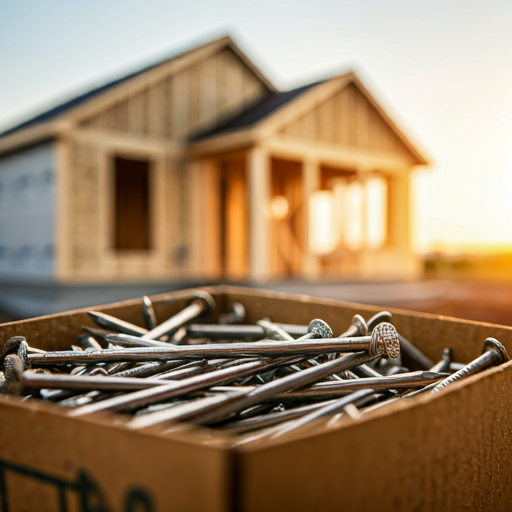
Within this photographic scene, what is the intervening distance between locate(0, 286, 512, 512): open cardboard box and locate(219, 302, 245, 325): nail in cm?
202

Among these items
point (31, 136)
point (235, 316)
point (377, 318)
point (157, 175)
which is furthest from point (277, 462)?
point (157, 175)

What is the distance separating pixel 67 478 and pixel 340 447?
0.65 metres

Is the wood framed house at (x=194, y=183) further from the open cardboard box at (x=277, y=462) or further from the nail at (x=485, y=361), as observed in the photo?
the open cardboard box at (x=277, y=462)

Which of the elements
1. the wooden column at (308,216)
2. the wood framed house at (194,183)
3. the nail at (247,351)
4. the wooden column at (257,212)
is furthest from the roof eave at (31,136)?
the nail at (247,351)

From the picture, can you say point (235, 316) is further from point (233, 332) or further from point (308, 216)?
point (308, 216)

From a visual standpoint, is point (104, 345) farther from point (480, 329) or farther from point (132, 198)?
point (132, 198)

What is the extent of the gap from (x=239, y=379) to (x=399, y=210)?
1165cm

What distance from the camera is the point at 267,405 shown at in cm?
178

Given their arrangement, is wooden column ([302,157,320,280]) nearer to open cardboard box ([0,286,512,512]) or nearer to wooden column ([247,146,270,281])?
wooden column ([247,146,270,281])

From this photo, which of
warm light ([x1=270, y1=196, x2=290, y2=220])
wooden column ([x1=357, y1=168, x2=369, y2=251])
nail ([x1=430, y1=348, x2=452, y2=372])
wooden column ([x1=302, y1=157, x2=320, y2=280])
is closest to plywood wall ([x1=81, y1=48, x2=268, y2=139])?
wooden column ([x1=302, y1=157, x2=320, y2=280])

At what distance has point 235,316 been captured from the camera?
3566 mm

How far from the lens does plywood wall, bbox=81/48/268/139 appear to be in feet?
32.5

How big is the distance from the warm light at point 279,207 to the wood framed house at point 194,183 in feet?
0.31

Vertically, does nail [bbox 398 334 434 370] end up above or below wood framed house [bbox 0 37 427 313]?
below
